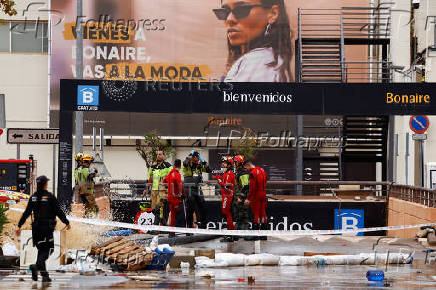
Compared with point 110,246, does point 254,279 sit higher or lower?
lower

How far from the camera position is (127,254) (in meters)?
14.9

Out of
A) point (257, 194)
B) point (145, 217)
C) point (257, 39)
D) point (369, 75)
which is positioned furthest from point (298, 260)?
point (257, 39)

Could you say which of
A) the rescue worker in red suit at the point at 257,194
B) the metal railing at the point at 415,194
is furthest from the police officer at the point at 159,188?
the metal railing at the point at 415,194

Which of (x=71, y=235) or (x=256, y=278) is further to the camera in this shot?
(x=71, y=235)

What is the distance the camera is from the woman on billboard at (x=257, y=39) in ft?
157

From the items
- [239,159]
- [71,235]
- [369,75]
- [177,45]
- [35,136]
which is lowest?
[71,235]

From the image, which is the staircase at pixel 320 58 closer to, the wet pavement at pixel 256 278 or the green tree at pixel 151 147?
the green tree at pixel 151 147

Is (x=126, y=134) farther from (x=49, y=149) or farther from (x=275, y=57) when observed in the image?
(x=275, y=57)

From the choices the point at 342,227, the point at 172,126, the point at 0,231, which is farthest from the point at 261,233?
the point at 172,126

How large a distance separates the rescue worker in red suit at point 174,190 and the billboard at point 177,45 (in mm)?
28146

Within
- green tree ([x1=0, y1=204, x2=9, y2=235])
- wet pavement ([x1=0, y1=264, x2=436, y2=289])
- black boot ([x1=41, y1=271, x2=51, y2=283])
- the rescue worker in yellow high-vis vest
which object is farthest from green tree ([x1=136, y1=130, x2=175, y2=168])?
black boot ([x1=41, y1=271, x2=51, y2=283])

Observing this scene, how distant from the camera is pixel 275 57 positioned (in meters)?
48.1

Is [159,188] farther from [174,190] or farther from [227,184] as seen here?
[227,184]

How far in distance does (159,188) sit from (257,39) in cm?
2783
